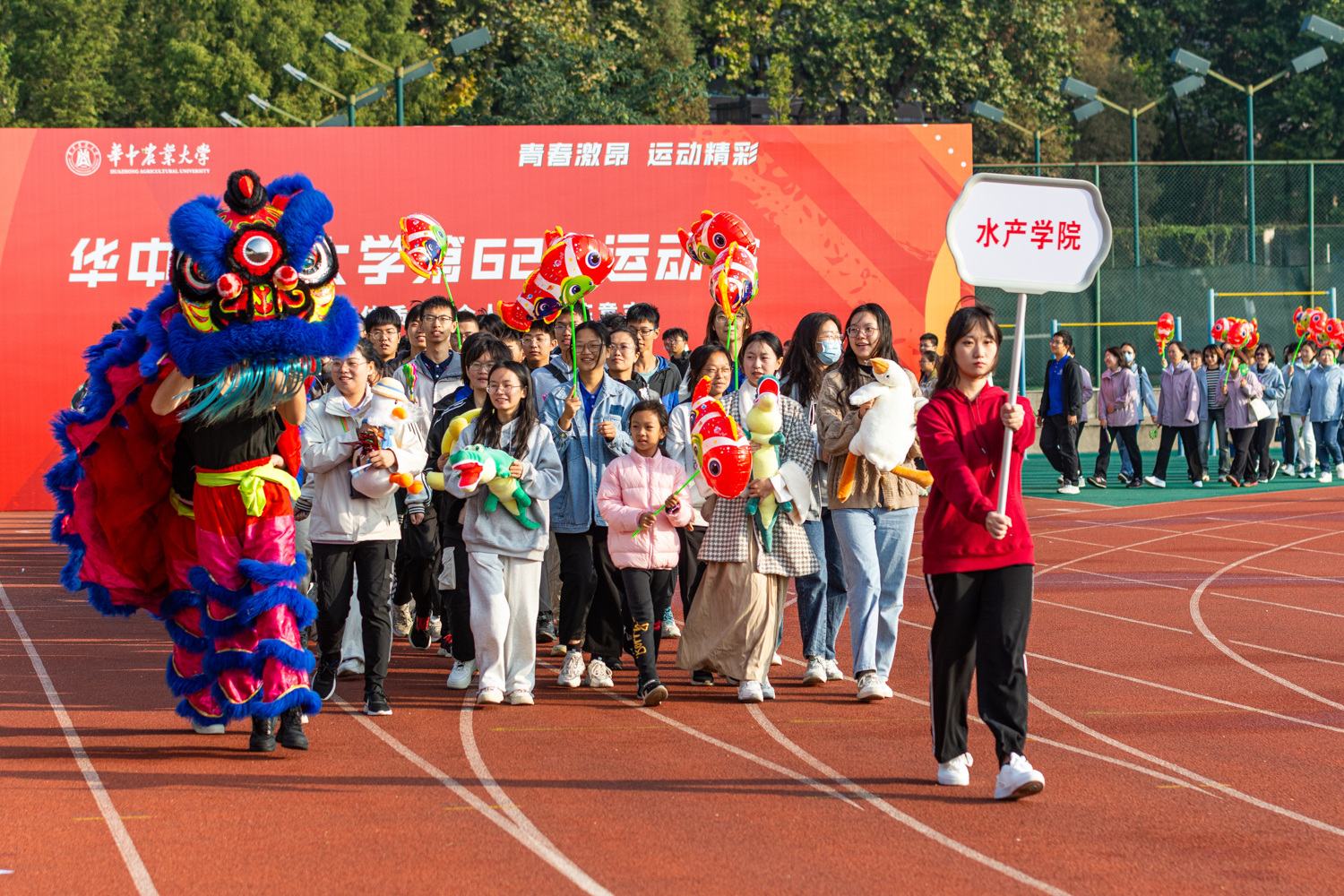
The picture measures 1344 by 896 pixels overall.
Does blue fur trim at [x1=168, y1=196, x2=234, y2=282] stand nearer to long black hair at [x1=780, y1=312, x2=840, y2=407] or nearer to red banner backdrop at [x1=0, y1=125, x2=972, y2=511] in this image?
long black hair at [x1=780, y1=312, x2=840, y2=407]

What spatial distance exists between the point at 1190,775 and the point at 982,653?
1.00 meters

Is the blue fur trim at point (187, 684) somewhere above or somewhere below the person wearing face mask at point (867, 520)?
below

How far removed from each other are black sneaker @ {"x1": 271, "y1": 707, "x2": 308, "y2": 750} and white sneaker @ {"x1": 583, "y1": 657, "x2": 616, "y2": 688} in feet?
5.80

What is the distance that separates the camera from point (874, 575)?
7.25m

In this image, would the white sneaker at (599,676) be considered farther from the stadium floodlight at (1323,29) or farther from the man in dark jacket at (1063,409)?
the stadium floodlight at (1323,29)

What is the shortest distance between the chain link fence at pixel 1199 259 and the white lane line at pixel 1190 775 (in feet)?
53.8

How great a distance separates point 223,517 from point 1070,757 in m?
3.61

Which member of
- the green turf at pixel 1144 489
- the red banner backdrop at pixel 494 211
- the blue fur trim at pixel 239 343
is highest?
the red banner backdrop at pixel 494 211

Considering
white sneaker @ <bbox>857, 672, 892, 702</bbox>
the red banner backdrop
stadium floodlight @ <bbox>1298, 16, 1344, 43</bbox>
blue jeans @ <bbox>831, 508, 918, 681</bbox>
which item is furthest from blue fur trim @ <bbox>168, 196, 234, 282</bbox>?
stadium floodlight @ <bbox>1298, 16, 1344, 43</bbox>

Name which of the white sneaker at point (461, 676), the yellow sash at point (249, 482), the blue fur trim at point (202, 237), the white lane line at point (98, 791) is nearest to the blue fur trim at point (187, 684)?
the white lane line at point (98, 791)

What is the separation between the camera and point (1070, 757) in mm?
6000

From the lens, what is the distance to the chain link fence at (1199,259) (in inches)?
908

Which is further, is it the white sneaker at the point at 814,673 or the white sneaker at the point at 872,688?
the white sneaker at the point at 814,673

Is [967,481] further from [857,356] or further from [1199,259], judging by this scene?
[1199,259]
